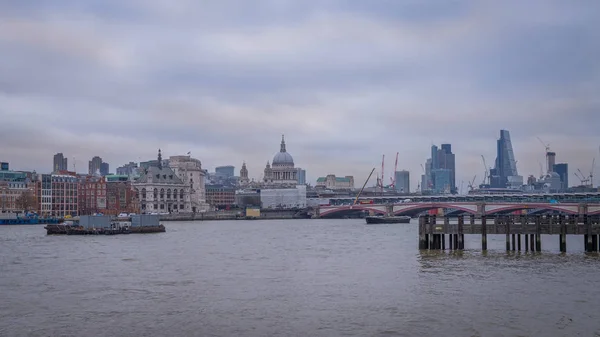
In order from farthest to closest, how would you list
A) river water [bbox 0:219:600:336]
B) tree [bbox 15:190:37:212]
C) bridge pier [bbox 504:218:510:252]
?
1. tree [bbox 15:190:37:212]
2. bridge pier [bbox 504:218:510:252]
3. river water [bbox 0:219:600:336]

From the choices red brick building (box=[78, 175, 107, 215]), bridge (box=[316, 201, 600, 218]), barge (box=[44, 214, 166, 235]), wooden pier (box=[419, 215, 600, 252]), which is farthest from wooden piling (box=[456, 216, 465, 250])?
red brick building (box=[78, 175, 107, 215])

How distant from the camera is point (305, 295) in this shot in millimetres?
37688

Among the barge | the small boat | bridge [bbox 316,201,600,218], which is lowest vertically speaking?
the small boat

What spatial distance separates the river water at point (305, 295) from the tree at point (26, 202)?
392 ft

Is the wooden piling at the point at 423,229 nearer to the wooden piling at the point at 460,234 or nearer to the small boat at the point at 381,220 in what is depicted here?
the wooden piling at the point at 460,234

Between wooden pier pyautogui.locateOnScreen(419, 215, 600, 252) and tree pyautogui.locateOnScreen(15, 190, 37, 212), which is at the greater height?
tree pyautogui.locateOnScreen(15, 190, 37, 212)

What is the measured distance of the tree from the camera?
17404 cm

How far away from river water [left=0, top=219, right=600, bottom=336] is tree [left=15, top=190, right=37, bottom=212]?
119537 mm

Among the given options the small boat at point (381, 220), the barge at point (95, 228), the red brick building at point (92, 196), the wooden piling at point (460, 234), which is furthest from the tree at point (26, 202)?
the wooden piling at point (460, 234)

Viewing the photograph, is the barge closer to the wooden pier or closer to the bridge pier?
the wooden pier

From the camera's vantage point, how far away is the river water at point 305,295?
29.5 meters

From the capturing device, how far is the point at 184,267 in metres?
52.7

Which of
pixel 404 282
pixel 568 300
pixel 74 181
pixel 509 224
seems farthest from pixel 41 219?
pixel 568 300

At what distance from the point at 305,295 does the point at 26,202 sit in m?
152
